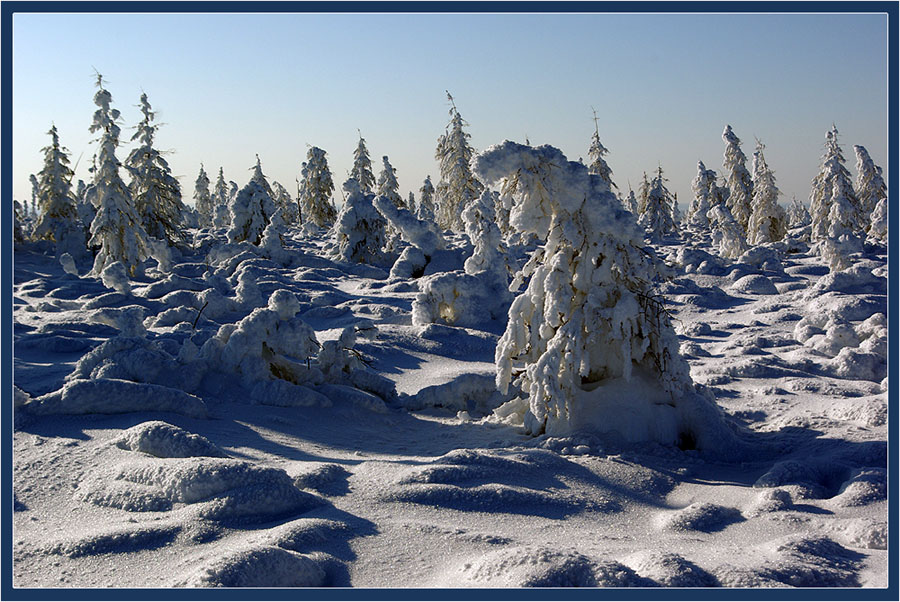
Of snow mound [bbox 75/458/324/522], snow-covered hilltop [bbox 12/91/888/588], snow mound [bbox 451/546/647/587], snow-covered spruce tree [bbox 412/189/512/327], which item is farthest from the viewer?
snow-covered spruce tree [bbox 412/189/512/327]

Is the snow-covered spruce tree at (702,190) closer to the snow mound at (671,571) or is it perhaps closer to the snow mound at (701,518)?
the snow mound at (701,518)

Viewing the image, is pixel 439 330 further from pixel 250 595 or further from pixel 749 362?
pixel 250 595

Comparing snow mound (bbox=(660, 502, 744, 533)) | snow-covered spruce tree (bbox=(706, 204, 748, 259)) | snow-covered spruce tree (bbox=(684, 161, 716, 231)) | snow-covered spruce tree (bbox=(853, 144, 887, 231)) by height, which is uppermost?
snow-covered spruce tree (bbox=(684, 161, 716, 231))

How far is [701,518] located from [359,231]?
77.0ft

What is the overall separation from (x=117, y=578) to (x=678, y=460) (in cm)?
527

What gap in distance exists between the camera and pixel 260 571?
379 cm

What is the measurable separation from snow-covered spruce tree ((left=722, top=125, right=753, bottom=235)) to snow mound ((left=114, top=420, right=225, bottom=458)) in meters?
40.0

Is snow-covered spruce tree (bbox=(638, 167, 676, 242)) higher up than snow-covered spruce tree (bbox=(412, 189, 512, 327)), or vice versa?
snow-covered spruce tree (bbox=(638, 167, 676, 242))

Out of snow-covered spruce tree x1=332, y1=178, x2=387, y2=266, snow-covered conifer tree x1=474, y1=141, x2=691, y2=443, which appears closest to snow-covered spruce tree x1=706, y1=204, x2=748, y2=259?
snow-covered spruce tree x1=332, y1=178, x2=387, y2=266

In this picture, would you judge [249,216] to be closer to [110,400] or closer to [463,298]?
[463,298]

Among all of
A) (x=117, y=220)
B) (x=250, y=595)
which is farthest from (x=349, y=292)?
(x=250, y=595)

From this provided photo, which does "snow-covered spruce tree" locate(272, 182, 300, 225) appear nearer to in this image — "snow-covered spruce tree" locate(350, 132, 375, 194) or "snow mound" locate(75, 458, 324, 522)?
"snow-covered spruce tree" locate(350, 132, 375, 194)

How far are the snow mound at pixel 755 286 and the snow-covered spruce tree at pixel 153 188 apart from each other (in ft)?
79.4

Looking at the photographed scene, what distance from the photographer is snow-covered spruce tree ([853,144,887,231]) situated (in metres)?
37.2
